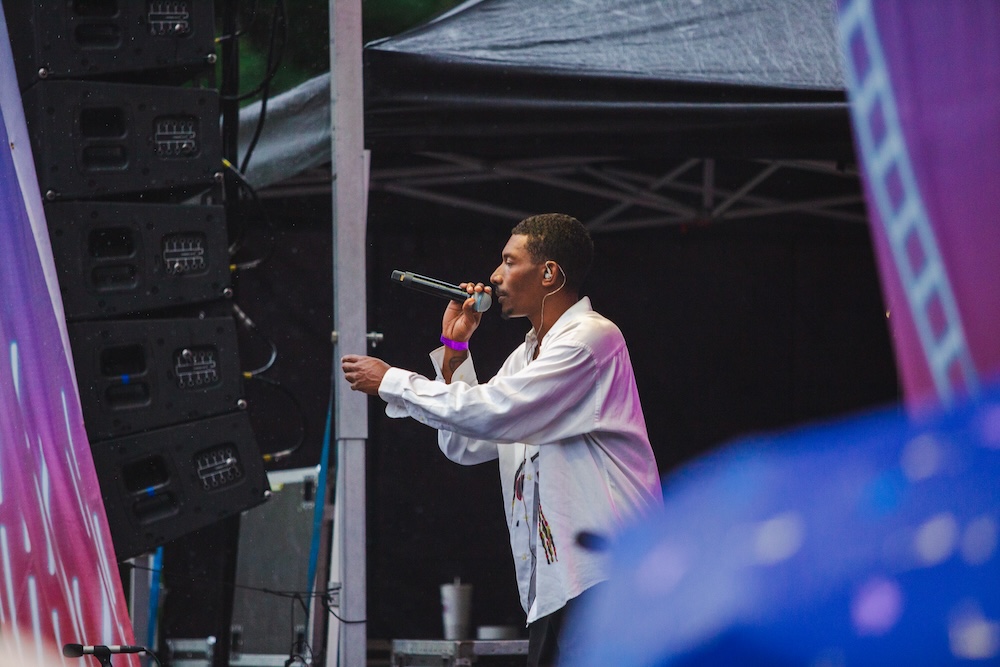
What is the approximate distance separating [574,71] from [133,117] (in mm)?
1572

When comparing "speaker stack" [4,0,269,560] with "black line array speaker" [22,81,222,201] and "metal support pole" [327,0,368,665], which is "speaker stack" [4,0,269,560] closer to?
"black line array speaker" [22,81,222,201]

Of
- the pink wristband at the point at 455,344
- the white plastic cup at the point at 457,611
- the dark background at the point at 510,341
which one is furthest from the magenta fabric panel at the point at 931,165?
the dark background at the point at 510,341

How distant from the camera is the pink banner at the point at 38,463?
2.90m

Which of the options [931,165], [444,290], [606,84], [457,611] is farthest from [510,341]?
[931,165]

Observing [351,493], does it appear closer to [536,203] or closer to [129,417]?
[129,417]

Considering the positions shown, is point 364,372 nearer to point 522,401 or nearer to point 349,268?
point 522,401

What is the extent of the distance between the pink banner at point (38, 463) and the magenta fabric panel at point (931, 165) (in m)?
2.37

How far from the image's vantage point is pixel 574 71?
414cm

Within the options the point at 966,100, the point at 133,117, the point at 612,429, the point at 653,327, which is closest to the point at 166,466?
the point at 133,117

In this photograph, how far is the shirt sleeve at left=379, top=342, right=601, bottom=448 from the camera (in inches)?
106

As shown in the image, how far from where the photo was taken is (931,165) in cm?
121

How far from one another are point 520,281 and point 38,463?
4.45 ft

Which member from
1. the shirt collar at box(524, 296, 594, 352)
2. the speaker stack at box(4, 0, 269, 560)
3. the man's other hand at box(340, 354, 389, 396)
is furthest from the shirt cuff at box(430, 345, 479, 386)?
the speaker stack at box(4, 0, 269, 560)

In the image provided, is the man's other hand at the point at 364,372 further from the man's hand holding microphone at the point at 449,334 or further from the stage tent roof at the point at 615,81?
the stage tent roof at the point at 615,81
